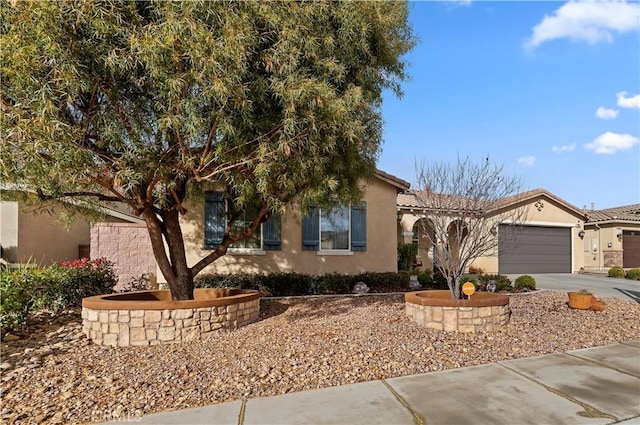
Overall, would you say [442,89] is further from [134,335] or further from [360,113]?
[134,335]

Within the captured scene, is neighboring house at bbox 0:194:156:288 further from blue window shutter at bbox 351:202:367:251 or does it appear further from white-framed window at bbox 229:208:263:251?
blue window shutter at bbox 351:202:367:251

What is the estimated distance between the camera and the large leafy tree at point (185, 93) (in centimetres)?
445

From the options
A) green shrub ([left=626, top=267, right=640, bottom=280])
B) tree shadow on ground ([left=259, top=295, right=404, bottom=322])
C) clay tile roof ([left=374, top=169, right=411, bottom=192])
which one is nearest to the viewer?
tree shadow on ground ([left=259, top=295, right=404, bottom=322])

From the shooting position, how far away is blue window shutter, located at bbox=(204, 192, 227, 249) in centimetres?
1123

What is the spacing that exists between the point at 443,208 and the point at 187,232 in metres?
7.12

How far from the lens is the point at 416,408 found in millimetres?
4008

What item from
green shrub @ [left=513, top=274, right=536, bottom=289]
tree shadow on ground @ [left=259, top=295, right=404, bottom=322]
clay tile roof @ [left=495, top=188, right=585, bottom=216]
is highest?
clay tile roof @ [left=495, top=188, right=585, bottom=216]

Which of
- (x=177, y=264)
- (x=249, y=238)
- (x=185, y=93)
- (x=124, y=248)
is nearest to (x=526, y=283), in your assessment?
(x=249, y=238)

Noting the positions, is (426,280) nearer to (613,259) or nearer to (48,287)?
(48,287)

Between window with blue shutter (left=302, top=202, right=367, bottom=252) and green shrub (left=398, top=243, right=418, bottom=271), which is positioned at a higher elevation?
window with blue shutter (left=302, top=202, right=367, bottom=252)

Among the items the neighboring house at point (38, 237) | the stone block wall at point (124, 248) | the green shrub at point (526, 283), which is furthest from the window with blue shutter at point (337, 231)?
the neighboring house at point (38, 237)

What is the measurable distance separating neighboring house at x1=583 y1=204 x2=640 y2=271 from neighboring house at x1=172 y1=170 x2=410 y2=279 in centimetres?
1504

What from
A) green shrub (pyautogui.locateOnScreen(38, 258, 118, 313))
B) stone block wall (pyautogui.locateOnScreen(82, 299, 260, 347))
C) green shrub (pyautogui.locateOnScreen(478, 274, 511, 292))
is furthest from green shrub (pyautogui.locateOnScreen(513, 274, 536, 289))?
green shrub (pyautogui.locateOnScreen(38, 258, 118, 313))

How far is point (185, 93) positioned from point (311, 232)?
303 inches
